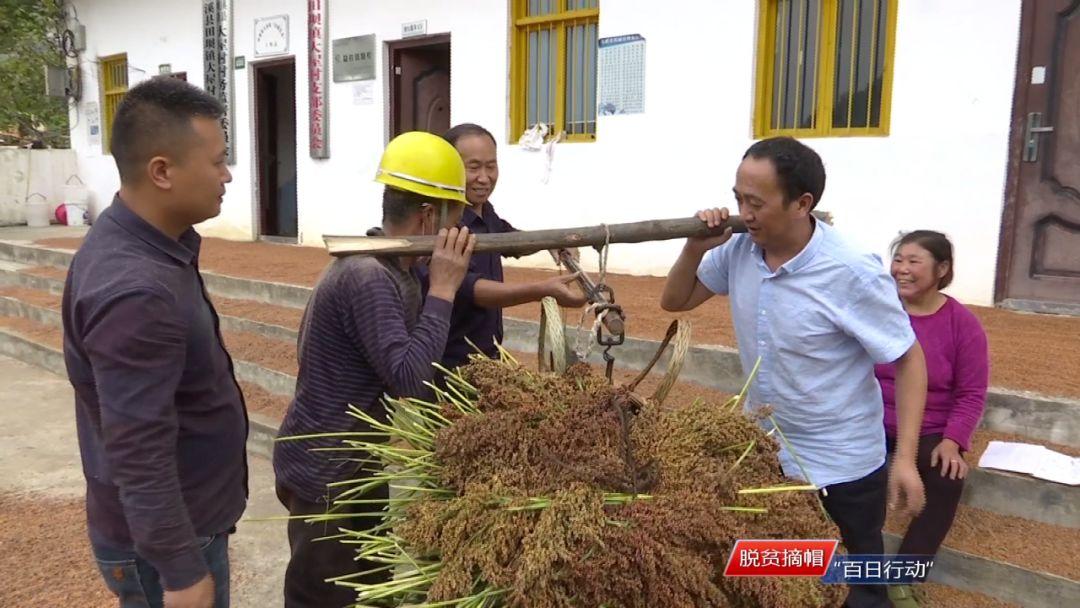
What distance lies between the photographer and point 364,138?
30.9 feet

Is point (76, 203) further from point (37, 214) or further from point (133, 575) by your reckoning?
point (133, 575)

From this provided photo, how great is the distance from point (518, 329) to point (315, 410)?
3295 millimetres

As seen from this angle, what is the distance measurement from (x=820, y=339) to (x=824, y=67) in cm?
456

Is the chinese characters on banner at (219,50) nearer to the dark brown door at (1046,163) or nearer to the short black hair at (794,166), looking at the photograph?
the dark brown door at (1046,163)

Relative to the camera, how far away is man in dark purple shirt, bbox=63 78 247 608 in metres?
1.53

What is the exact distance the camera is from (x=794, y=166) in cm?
192

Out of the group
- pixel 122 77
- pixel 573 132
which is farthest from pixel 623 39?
pixel 122 77

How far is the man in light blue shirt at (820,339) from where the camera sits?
1.96 metres

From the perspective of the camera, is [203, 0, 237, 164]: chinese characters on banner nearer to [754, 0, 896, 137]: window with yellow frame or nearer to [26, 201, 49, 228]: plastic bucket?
[26, 201, 49, 228]: plastic bucket

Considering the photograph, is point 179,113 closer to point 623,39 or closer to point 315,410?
point 315,410

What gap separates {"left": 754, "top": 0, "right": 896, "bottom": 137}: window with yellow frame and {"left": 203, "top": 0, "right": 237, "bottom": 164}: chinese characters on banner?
7.52 metres

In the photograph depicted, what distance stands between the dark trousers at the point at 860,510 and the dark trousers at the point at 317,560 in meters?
1.20

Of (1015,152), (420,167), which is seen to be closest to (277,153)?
(1015,152)

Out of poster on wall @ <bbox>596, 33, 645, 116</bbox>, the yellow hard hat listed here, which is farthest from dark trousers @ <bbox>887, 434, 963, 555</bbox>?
poster on wall @ <bbox>596, 33, 645, 116</bbox>
